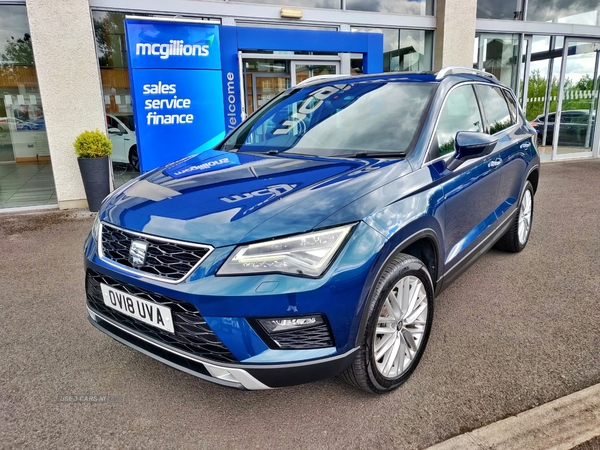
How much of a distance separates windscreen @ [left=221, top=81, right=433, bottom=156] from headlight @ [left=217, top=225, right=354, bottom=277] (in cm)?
93

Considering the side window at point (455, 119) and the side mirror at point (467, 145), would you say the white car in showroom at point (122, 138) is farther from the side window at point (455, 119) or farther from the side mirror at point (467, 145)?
the side mirror at point (467, 145)

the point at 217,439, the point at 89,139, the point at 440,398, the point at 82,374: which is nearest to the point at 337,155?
the point at 440,398

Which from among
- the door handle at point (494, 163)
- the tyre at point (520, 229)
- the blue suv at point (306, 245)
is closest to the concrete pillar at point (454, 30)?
the tyre at point (520, 229)

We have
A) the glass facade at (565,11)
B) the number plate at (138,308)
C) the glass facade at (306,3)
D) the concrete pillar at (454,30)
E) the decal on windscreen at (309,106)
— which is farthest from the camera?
the glass facade at (565,11)

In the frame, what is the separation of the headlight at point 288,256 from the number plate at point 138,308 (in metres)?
0.35

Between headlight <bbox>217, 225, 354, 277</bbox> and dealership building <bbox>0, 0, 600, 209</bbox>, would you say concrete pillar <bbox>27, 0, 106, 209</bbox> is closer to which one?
dealership building <bbox>0, 0, 600, 209</bbox>

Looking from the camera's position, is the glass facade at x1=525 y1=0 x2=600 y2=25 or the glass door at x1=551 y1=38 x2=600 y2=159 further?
the glass door at x1=551 y1=38 x2=600 y2=159

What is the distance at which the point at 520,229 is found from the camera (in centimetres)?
441

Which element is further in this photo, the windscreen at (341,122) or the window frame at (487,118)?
the window frame at (487,118)

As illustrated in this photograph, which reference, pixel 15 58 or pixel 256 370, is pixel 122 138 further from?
pixel 256 370

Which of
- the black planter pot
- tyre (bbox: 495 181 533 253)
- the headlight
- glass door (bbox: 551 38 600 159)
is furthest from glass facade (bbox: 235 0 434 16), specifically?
the headlight

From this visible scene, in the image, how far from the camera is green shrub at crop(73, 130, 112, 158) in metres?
6.42

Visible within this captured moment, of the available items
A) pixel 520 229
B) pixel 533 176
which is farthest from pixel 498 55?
pixel 520 229

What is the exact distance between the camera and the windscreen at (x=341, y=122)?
2.76 meters
